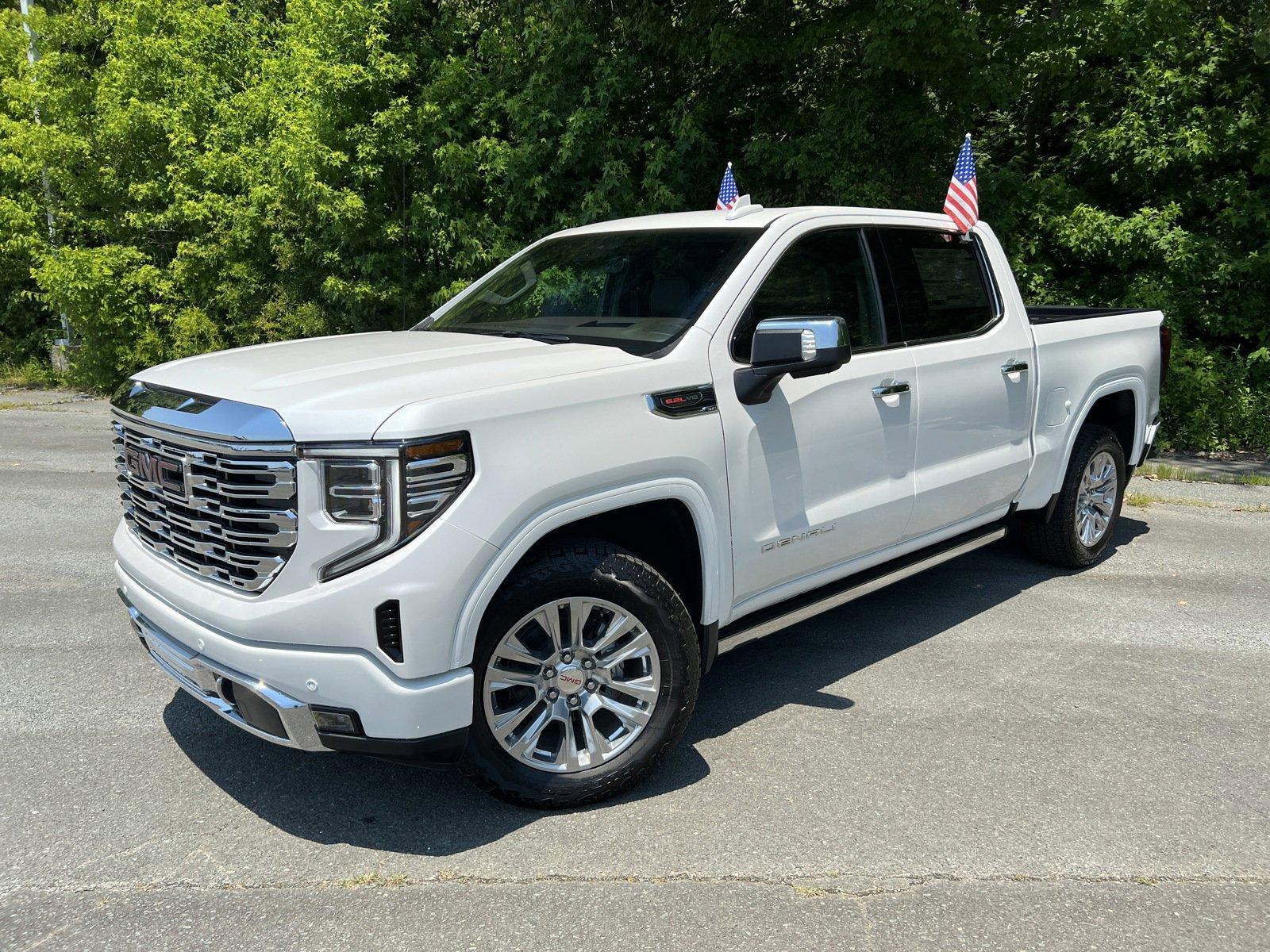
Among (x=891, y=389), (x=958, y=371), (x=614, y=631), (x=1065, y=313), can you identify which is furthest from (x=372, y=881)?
(x=1065, y=313)

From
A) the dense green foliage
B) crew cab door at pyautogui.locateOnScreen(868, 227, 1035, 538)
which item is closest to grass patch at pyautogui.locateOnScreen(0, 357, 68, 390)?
the dense green foliage

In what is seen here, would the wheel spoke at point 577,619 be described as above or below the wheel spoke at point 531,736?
above

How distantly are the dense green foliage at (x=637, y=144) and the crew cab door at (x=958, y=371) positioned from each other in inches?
232

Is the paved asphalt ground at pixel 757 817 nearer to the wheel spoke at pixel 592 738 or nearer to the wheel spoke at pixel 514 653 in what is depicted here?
the wheel spoke at pixel 592 738

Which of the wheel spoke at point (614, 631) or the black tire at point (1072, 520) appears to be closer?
the wheel spoke at point (614, 631)

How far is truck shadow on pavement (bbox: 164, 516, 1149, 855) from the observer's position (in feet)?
11.2

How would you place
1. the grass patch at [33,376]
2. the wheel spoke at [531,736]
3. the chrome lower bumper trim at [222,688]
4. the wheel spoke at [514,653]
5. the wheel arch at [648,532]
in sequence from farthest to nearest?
the grass patch at [33,376]
the wheel spoke at [531,736]
the wheel spoke at [514,653]
the wheel arch at [648,532]
the chrome lower bumper trim at [222,688]

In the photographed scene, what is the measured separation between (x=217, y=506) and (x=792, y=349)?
6.34ft

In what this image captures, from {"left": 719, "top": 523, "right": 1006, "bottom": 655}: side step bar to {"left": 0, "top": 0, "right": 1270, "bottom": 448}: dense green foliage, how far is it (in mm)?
6791

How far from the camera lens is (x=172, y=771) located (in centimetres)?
377

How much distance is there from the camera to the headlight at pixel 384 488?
291cm

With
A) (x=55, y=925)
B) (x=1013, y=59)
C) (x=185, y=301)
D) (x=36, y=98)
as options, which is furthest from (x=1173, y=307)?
(x=36, y=98)

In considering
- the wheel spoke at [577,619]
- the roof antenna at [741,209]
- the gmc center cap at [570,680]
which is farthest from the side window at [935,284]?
the gmc center cap at [570,680]

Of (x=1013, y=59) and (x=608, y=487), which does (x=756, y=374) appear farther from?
(x=1013, y=59)
